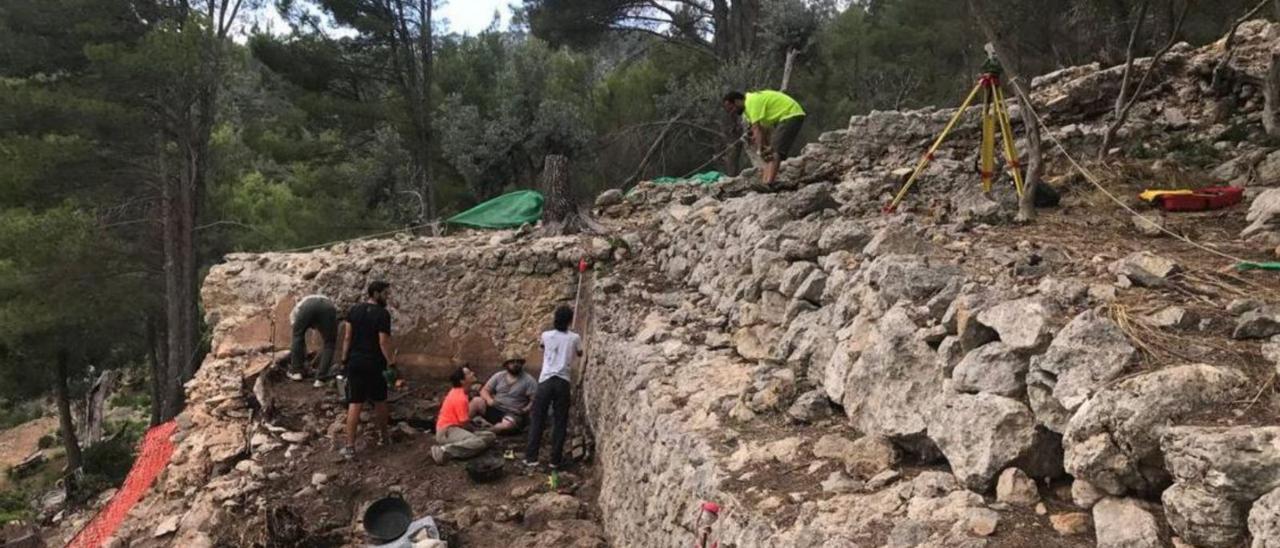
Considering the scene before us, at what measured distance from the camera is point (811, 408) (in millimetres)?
3916

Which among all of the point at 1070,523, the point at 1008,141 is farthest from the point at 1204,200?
the point at 1070,523

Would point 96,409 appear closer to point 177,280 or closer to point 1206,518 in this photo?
point 177,280

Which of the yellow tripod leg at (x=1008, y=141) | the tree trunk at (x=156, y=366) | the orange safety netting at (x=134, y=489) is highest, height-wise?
the yellow tripod leg at (x=1008, y=141)

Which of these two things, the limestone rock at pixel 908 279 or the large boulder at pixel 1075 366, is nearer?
the large boulder at pixel 1075 366

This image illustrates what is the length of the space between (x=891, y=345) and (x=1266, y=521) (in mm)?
1705

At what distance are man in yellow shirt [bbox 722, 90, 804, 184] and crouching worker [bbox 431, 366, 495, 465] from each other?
3.27 m

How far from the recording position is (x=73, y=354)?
1561 centimetres

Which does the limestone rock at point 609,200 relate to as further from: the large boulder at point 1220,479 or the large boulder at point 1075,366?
the large boulder at point 1220,479

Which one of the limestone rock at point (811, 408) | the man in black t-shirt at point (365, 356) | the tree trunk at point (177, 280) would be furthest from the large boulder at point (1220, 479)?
the tree trunk at point (177, 280)

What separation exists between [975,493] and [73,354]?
17.4 m

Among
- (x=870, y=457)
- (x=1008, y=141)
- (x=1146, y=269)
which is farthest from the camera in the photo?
(x=1008, y=141)

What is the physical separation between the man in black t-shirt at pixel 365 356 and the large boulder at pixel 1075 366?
5148 mm

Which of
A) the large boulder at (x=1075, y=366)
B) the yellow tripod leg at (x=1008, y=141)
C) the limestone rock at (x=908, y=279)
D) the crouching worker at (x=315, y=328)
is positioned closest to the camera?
the large boulder at (x=1075, y=366)

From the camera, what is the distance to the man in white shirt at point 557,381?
6.28 m
